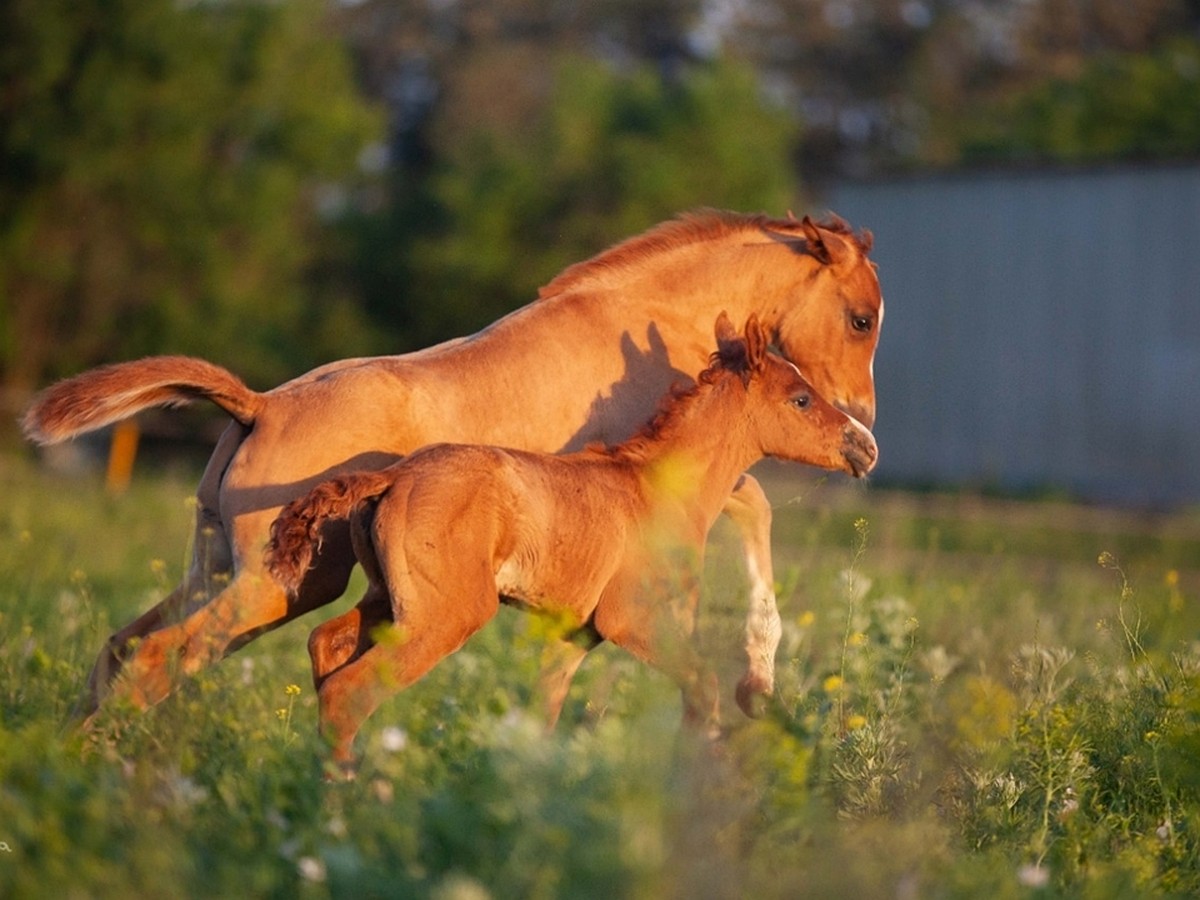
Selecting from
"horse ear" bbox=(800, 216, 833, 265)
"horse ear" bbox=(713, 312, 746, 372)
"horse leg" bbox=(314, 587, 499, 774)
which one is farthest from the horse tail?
"horse ear" bbox=(800, 216, 833, 265)

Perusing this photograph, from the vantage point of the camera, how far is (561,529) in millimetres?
6297

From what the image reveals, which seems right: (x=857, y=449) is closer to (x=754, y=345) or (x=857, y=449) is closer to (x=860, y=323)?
(x=754, y=345)

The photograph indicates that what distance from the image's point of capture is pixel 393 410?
6699mm

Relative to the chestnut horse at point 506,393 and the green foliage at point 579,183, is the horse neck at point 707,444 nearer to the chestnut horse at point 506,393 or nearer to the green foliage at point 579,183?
the chestnut horse at point 506,393

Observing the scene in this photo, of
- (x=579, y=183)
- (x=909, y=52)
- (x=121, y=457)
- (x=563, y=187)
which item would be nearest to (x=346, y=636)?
(x=121, y=457)

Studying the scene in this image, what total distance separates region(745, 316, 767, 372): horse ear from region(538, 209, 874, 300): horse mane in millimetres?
798

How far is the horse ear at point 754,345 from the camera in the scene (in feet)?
22.9

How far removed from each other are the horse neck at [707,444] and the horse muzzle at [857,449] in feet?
1.13

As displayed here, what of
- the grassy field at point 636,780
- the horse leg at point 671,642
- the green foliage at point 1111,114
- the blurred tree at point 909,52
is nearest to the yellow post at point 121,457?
the grassy field at point 636,780

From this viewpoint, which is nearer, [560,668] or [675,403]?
[560,668]

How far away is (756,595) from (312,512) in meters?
2.08

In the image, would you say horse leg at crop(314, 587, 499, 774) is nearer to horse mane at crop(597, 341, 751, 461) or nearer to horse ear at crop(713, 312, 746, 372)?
horse mane at crop(597, 341, 751, 461)

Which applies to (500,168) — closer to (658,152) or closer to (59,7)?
(658,152)

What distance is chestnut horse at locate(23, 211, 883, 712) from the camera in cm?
651
